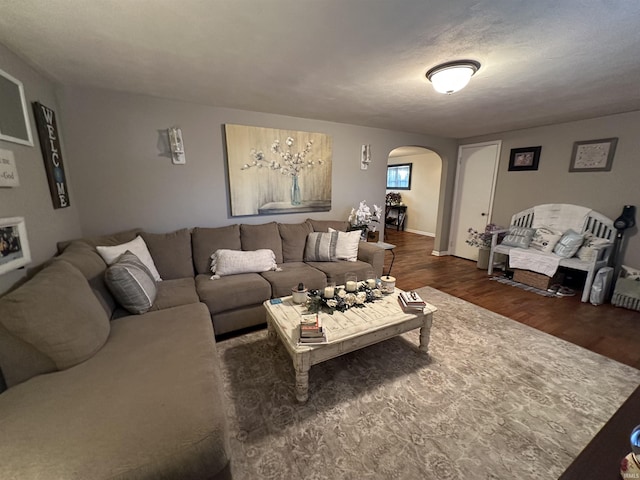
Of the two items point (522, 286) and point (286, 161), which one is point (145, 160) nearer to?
point (286, 161)

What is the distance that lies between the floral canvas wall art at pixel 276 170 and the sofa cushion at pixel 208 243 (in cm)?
43

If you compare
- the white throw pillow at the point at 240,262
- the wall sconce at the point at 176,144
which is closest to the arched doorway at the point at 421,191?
the white throw pillow at the point at 240,262

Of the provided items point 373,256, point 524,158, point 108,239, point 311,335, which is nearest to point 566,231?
point 524,158

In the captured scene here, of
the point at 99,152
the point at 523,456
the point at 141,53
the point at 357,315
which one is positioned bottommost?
the point at 523,456

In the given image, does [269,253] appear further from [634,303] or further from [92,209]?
[634,303]

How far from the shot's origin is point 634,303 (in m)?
2.91

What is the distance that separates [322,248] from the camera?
3.13m

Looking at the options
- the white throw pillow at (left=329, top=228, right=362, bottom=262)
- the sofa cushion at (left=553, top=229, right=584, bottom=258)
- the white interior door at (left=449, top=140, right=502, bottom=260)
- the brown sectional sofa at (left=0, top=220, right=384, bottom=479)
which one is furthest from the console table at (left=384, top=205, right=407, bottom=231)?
the brown sectional sofa at (left=0, top=220, right=384, bottom=479)

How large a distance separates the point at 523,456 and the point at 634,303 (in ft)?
10.1

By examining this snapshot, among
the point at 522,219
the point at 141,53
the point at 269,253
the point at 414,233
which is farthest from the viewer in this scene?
the point at 414,233

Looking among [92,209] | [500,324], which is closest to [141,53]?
[92,209]

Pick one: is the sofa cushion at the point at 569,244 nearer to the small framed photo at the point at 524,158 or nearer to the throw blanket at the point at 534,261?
the throw blanket at the point at 534,261

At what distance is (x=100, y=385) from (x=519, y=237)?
189 inches

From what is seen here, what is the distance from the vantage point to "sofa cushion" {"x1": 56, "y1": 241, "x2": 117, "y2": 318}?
171 centimetres
